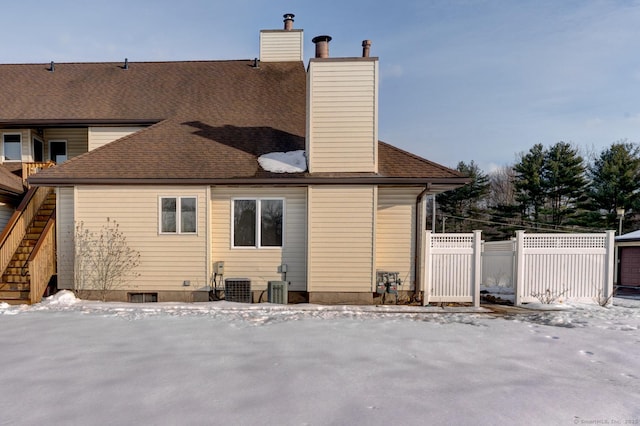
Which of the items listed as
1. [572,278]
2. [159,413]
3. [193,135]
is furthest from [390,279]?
[193,135]

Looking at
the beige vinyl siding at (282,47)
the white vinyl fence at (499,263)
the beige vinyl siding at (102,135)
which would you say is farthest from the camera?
the beige vinyl siding at (282,47)

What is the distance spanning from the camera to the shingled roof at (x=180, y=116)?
27.8 ft

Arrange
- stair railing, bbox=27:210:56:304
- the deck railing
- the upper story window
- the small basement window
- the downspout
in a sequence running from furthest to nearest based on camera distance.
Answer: the upper story window, the deck railing, the small basement window, the downspout, stair railing, bbox=27:210:56:304

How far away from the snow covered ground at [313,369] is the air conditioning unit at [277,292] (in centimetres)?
128

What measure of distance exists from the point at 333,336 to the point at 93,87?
12.8 m

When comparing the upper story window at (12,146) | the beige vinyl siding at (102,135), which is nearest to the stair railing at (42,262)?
the beige vinyl siding at (102,135)

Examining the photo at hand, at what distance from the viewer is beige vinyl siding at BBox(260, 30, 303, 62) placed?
14.1 meters

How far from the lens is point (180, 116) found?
1112 cm

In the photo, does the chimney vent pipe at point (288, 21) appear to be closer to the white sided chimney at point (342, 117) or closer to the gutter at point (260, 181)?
the white sided chimney at point (342, 117)

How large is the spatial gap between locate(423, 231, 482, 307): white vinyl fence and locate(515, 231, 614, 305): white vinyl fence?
1.21 metres

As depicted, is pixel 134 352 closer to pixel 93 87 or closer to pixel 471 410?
pixel 471 410

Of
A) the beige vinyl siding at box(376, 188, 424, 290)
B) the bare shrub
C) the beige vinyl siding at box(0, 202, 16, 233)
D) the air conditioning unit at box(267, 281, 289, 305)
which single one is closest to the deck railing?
the beige vinyl siding at box(0, 202, 16, 233)

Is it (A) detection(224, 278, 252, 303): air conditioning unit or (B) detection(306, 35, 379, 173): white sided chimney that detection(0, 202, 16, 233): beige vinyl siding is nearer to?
(A) detection(224, 278, 252, 303): air conditioning unit

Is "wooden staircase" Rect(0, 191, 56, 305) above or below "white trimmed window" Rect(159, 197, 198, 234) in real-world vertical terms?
below
